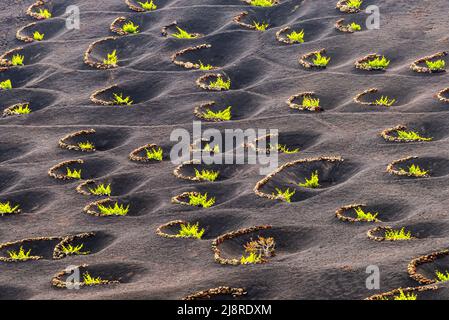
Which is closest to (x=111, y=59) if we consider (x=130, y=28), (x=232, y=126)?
(x=130, y=28)

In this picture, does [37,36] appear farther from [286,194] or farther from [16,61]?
[286,194]

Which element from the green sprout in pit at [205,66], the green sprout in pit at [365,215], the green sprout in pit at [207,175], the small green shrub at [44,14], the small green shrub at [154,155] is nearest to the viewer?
the green sprout in pit at [365,215]

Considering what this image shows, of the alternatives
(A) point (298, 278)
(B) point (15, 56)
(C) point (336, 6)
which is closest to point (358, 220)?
(A) point (298, 278)

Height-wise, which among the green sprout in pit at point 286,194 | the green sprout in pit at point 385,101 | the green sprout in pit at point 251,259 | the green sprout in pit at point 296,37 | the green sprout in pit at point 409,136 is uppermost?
the green sprout in pit at point 296,37

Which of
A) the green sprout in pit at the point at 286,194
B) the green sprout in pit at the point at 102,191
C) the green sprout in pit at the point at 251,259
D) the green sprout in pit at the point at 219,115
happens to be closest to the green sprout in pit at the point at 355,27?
the green sprout in pit at the point at 219,115

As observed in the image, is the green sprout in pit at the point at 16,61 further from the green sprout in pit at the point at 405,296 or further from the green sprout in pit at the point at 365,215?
the green sprout in pit at the point at 405,296

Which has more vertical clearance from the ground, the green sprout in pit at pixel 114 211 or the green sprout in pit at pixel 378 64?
the green sprout in pit at pixel 378 64
